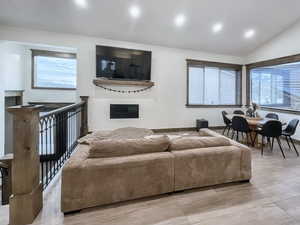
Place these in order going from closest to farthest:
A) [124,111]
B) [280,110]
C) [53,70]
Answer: [280,110] → [124,111] → [53,70]

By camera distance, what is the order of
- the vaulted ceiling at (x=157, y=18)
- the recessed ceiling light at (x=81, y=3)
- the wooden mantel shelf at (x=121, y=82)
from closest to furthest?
the recessed ceiling light at (x=81, y=3), the vaulted ceiling at (x=157, y=18), the wooden mantel shelf at (x=121, y=82)

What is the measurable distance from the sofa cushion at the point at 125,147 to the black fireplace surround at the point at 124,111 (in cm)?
355

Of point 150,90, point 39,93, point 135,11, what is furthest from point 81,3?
point 39,93

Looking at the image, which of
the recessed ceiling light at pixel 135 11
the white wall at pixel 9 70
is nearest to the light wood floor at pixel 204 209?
the white wall at pixel 9 70

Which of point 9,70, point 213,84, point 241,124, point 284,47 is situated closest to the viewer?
point 241,124

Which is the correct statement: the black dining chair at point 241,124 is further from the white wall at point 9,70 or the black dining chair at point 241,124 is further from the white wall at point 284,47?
the white wall at point 9,70

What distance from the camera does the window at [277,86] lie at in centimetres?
529

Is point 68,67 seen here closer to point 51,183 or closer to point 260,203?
point 51,183

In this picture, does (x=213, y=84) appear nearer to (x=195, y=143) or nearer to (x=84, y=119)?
(x=84, y=119)

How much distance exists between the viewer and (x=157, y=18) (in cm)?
482

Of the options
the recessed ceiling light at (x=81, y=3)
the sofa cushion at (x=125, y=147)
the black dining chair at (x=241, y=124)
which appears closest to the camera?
the sofa cushion at (x=125, y=147)

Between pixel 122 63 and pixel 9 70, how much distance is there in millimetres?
3066

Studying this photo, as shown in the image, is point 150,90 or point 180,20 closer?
point 180,20

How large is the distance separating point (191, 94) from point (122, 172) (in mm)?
5096
